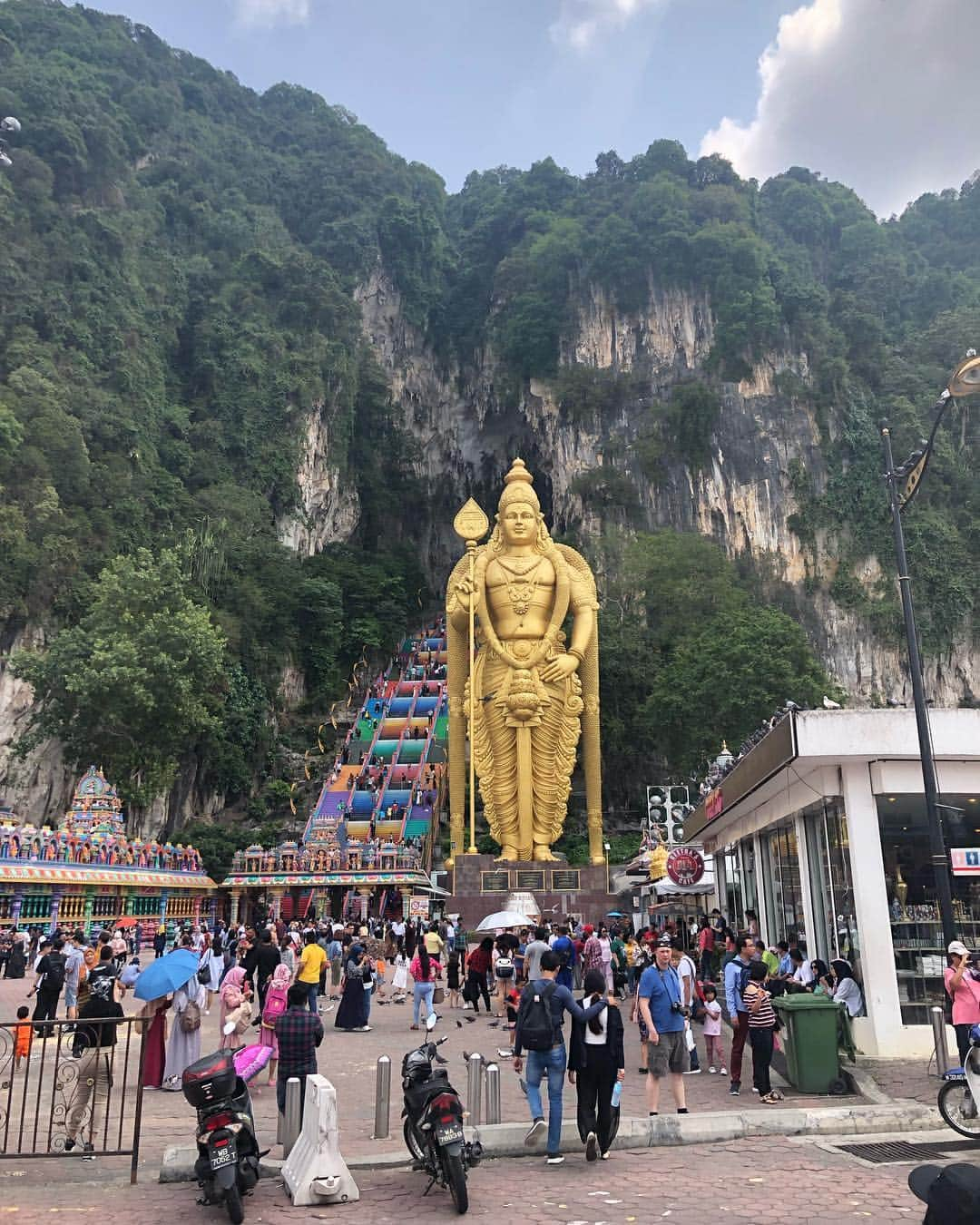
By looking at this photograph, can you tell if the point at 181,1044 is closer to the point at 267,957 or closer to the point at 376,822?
the point at 267,957

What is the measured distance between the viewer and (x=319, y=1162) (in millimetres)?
4859

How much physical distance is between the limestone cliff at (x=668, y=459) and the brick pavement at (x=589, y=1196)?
3528cm

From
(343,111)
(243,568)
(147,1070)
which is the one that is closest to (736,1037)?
(147,1070)

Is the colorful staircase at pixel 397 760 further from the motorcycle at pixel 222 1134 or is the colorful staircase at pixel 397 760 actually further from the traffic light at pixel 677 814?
the motorcycle at pixel 222 1134

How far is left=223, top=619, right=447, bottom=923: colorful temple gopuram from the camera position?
25047 millimetres

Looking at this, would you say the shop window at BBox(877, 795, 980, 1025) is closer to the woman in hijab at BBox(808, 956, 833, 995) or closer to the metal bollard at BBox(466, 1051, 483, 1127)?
the woman in hijab at BBox(808, 956, 833, 995)

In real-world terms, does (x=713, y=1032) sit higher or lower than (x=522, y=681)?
lower

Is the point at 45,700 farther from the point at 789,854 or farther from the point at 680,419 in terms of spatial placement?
the point at 680,419

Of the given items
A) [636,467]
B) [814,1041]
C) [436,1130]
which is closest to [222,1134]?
[436,1130]

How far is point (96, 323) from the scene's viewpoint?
39594 mm

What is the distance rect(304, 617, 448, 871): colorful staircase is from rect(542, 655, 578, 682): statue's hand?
9194mm

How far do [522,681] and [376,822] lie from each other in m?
12.2

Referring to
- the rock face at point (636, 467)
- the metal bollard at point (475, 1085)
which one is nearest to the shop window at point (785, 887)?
the metal bollard at point (475, 1085)

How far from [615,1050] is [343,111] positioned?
84.6m
